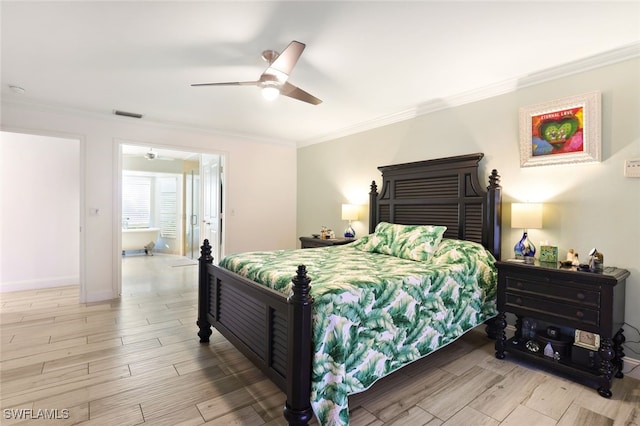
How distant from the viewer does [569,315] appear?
225 cm

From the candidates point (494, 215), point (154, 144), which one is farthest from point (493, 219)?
point (154, 144)

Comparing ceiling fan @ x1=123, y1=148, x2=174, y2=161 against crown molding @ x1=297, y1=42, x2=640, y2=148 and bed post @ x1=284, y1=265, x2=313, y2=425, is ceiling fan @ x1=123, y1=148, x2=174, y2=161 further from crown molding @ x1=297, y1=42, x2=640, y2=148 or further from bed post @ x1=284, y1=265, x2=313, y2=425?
bed post @ x1=284, y1=265, x2=313, y2=425

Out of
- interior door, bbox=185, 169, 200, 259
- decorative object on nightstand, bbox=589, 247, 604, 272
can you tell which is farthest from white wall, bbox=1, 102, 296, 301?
decorative object on nightstand, bbox=589, 247, 604, 272

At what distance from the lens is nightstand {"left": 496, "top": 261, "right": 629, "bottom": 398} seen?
6.92ft

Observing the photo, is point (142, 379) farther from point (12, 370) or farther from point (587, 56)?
point (587, 56)

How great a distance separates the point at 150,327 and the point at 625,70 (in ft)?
15.5

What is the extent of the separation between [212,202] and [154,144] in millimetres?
1509

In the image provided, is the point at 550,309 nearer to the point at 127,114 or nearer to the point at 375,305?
the point at 375,305

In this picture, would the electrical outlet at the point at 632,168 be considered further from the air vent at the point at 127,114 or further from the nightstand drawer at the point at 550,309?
the air vent at the point at 127,114

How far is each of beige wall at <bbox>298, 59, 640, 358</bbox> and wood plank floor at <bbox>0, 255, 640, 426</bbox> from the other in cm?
94

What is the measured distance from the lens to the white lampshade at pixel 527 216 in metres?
2.63

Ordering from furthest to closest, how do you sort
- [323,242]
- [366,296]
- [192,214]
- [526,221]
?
[192,214] < [323,242] < [526,221] < [366,296]

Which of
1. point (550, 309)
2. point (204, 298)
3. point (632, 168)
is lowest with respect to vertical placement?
point (204, 298)

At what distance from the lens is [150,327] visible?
10.4 ft
